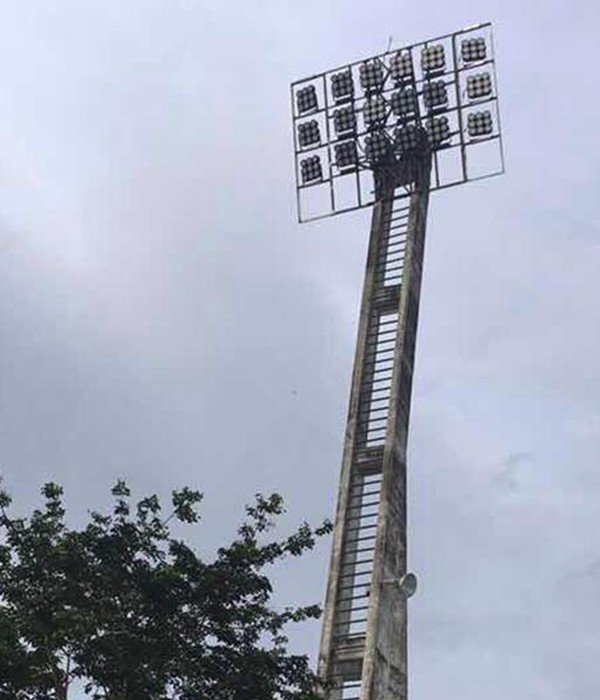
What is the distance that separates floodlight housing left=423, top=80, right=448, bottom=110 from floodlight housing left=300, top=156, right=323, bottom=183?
5029 millimetres

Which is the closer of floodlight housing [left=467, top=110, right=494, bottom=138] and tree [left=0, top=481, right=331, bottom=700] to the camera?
tree [left=0, top=481, right=331, bottom=700]

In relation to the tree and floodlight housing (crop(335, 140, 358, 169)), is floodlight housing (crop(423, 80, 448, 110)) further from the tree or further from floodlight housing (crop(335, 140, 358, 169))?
the tree

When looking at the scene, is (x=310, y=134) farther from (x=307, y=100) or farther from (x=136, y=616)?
(x=136, y=616)

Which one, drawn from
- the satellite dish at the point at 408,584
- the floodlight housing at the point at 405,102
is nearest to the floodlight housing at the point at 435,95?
the floodlight housing at the point at 405,102

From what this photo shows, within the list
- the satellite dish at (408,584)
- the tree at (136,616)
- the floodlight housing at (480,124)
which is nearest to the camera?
the tree at (136,616)

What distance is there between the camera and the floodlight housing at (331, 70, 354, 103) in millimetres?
57594

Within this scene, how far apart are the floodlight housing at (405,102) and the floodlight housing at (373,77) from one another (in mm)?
1123

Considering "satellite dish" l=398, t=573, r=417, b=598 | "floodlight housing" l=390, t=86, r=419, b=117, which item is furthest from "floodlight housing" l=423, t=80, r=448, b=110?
"satellite dish" l=398, t=573, r=417, b=598

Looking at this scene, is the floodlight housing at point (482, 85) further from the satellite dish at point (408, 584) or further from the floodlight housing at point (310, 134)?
the satellite dish at point (408, 584)

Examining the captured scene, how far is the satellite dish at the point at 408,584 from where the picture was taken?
46031 millimetres

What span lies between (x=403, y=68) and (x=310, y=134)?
4.69 meters

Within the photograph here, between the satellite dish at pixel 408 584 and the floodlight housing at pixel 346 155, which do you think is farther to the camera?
the floodlight housing at pixel 346 155

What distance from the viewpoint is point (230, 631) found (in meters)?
29.2

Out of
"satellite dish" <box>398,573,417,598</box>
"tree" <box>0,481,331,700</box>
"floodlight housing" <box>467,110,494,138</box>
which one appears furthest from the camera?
"floodlight housing" <box>467,110,494,138</box>
